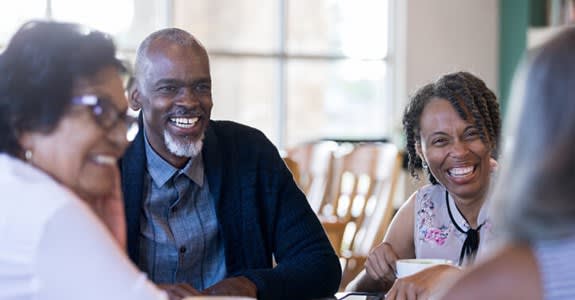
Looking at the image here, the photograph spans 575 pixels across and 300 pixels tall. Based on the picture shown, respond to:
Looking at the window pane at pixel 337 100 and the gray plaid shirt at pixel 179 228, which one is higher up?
the gray plaid shirt at pixel 179 228

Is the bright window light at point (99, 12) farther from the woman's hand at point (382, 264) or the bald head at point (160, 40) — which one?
the woman's hand at point (382, 264)

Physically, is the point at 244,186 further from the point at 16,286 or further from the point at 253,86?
the point at 253,86

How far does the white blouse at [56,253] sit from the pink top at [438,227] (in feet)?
3.84

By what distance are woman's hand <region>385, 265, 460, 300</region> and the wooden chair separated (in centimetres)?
292

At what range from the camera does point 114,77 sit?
4.68ft

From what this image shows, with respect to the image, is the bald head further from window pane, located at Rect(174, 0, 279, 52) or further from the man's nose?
window pane, located at Rect(174, 0, 279, 52)

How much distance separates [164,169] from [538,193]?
4.50 feet

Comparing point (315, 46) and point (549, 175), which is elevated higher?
point (549, 175)

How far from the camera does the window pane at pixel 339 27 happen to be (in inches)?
269

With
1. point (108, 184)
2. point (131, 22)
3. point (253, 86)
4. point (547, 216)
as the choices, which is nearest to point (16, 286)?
point (108, 184)

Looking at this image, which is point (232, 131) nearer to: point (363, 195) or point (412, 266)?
point (412, 266)

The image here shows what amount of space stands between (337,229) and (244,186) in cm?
256

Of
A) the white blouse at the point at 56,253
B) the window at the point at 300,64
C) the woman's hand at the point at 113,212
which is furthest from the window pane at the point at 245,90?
the white blouse at the point at 56,253

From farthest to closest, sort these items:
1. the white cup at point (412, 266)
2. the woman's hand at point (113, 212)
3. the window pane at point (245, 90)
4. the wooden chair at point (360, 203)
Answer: the window pane at point (245, 90) < the wooden chair at point (360, 203) < the white cup at point (412, 266) < the woman's hand at point (113, 212)
